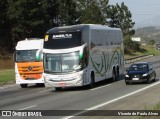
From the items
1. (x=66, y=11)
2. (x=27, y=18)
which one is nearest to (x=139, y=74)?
(x=27, y=18)

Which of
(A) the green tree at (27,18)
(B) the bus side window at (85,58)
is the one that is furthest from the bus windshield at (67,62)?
(A) the green tree at (27,18)

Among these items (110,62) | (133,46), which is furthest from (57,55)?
(133,46)

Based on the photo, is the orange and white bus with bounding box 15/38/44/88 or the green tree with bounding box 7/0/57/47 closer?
the orange and white bus with bounding box 15/38/44/88

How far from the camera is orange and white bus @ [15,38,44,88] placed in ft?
108

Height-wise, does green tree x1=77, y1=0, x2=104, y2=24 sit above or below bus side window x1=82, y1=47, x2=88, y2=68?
above

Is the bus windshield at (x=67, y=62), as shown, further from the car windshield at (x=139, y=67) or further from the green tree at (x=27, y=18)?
the green tree at (x=27, y=18)

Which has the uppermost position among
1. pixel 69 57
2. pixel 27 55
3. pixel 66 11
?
pixel 66 11

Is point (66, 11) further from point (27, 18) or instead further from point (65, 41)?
point (65, 41)

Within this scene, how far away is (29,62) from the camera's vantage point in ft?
108

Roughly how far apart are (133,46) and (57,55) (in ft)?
299

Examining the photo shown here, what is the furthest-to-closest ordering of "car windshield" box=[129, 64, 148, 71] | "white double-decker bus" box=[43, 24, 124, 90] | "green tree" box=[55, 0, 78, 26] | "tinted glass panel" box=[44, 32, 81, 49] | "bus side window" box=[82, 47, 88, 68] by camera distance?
"green tree" box=[55, 0, 78, 26]
"car windshield" box=[129, 64, 148, 71]
"bus side window" box=[82, 47, 88, 68]
"tinted glass panel" box=[44, 32, 81, 49]
"white double-decker bus" box=[43, 24, 124, 90]

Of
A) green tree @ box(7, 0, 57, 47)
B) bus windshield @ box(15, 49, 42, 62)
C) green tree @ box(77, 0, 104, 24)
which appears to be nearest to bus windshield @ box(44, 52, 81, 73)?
bus windshield @ box(15, 49, 42, 62)

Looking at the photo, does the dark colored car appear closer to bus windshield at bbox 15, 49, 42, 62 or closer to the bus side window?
the bus side window

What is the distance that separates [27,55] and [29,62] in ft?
1.81
